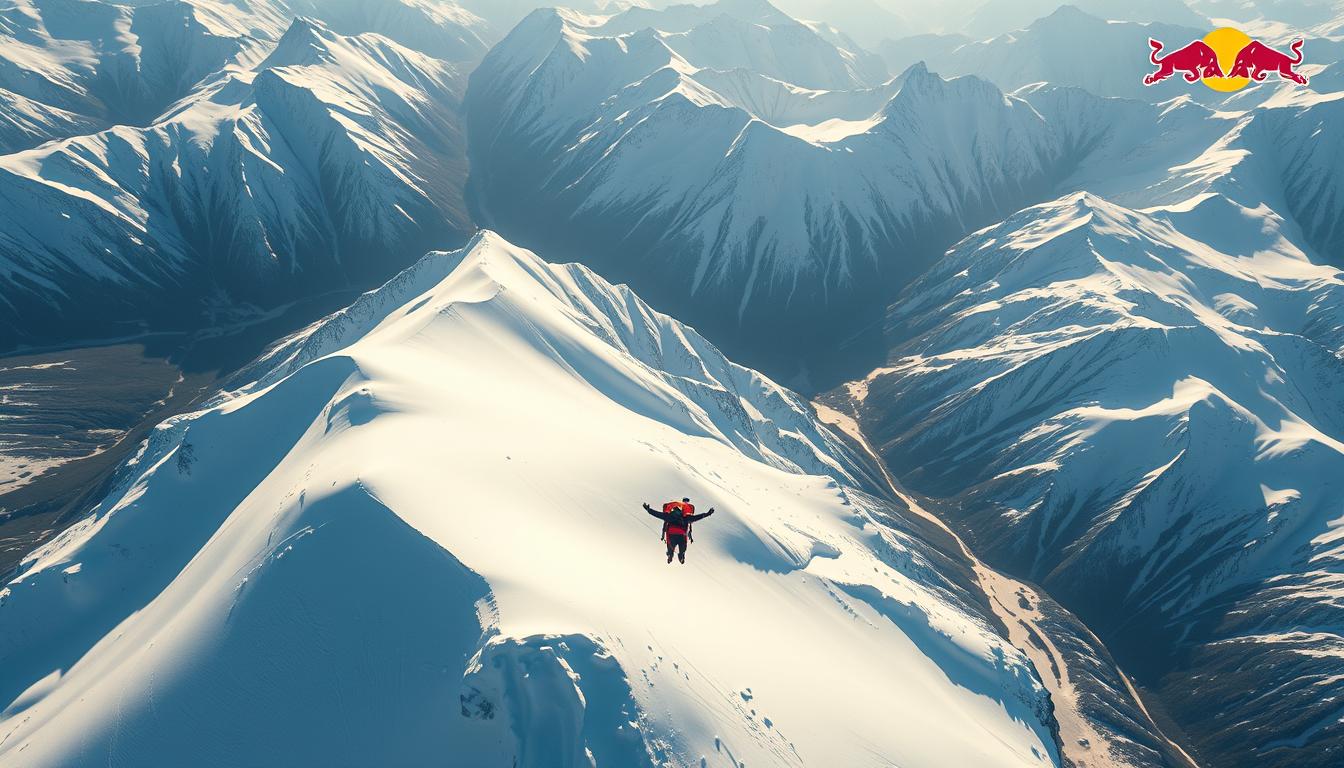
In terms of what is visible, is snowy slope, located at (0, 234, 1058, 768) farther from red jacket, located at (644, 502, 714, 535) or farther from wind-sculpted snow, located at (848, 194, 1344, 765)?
wind-sculpted snow, located at (848, 194, 1344, 765)

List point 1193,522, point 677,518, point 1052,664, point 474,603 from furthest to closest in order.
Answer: point 1193,522 → point 1052,664 → point 474,603 → point 677,518

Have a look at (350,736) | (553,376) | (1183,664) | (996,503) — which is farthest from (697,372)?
(350,736)

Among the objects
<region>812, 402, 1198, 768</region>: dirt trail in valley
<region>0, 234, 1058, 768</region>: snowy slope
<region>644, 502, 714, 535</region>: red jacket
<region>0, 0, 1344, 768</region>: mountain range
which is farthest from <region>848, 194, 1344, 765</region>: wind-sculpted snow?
<region>644, 502, 714, 535</region>: red jacket

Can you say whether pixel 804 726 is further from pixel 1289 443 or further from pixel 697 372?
pixel 1289 443

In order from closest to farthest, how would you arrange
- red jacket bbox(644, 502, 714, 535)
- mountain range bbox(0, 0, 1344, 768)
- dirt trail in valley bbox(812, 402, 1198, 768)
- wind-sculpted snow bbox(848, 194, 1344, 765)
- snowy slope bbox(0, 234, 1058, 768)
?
red jacket bbox(644, 502, 714, 535) → snowy slope bbox(0, 234, 1058, 768) → mountain range bbox(0, 0, 1344, 768) → dirt trail in valley bbox(812, 402, 1198, 768) → wind-sculpted snow bbox(848, 194, 1344, 765)

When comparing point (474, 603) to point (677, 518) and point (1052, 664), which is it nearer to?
point (677, 518)

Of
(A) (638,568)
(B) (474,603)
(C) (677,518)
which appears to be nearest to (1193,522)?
(A) (638,568)

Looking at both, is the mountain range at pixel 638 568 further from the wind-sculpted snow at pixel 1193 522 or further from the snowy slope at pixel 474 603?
the wind-sculpted snow at pixel 1193 522

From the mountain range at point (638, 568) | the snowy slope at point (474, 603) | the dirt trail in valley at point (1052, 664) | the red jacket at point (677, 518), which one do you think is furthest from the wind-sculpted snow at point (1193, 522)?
the red jacket at point (677, 518)
